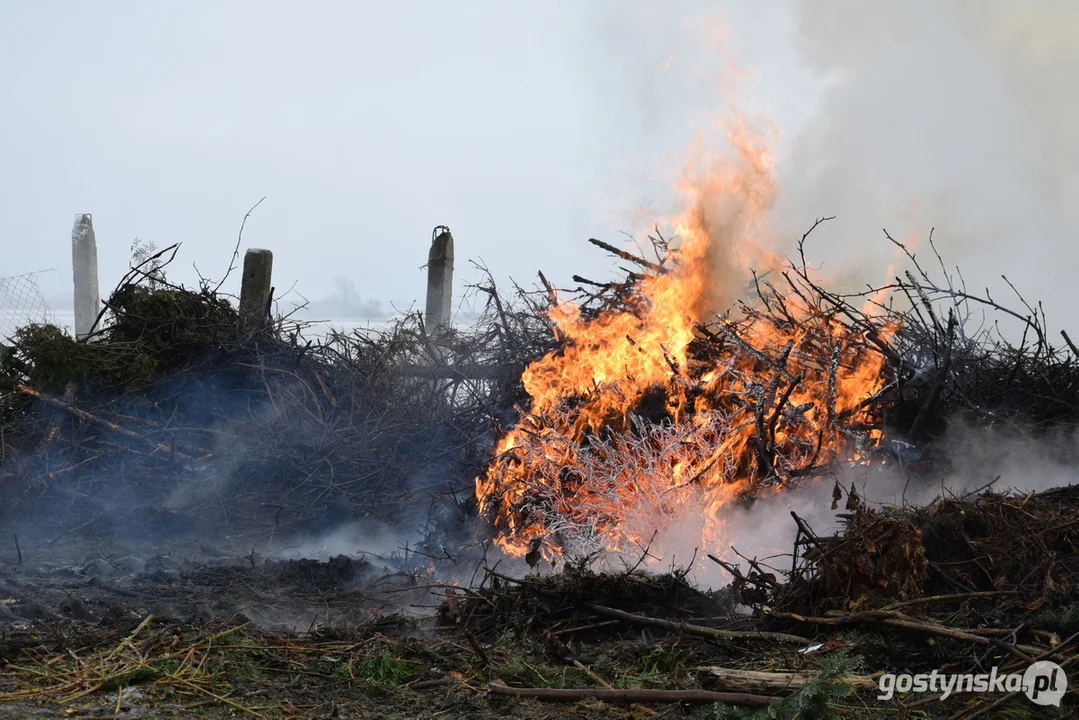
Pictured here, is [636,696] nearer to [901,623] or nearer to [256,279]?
[901,623]

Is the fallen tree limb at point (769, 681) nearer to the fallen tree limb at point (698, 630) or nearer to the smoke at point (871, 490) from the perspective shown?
the fallen tree limb at point (698, 630)

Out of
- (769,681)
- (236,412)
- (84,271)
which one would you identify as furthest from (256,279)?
(769,681)

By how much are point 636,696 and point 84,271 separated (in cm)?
935

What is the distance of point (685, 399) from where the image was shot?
7.32 meters

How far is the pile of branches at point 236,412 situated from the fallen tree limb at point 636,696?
13.9 ft

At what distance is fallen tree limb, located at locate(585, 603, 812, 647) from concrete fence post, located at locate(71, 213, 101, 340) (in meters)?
8.12

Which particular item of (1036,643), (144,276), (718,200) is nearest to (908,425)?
(718,200)

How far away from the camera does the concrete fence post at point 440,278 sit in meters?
10.5

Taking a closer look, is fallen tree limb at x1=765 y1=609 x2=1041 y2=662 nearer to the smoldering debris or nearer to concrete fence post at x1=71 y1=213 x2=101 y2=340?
the smoldering debris

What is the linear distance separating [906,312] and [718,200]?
1913 mm

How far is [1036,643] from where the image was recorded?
4.07 meters

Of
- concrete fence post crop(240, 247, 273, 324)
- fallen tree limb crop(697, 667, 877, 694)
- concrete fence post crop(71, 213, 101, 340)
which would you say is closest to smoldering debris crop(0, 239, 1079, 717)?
fallen tree limb crop(697, 667, 877, 694)

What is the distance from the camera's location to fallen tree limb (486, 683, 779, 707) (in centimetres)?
377

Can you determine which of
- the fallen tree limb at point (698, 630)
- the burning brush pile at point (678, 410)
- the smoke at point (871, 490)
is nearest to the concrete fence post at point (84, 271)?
the burning brush pile at point (678, 410)
